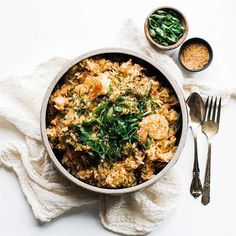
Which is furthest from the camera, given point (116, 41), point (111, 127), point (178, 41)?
point (116, 41)

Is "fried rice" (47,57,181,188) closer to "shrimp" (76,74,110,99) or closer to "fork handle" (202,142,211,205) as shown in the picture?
"shrimp" (76,74,110,99)

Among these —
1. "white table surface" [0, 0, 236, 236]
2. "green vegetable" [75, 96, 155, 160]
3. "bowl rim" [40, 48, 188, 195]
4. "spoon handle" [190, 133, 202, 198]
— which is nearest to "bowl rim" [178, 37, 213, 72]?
"white table surface" [0, 0, 236, 236]

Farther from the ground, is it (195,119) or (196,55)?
(196,55)

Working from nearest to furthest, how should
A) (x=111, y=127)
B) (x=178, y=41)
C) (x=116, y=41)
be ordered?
1. (x=111, y=127)
2. (x=178, y=41)
3. (x=116, y=41)

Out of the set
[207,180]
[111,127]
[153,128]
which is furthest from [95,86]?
[207,180]

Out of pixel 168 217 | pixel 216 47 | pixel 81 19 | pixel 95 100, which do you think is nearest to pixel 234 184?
pixel 168 217

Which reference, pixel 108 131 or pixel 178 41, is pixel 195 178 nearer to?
pixel 108 131
